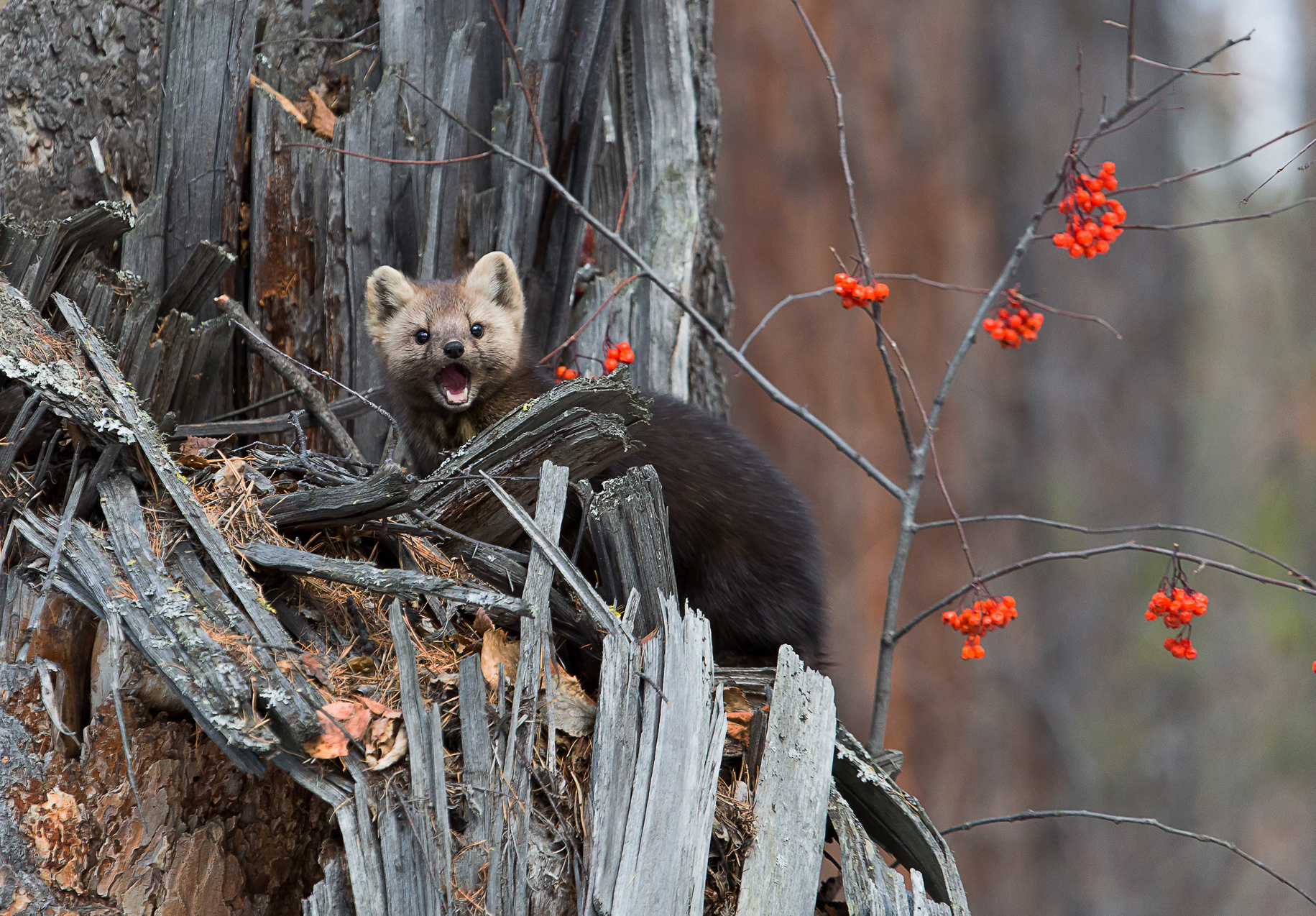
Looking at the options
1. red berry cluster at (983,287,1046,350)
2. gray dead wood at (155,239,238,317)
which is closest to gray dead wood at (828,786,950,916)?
red berry cluster at (983,287,1046,350)

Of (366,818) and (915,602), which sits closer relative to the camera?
(366,818)

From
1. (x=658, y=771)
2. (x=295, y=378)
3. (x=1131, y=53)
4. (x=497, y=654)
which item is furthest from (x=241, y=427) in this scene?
(x=1131, y=53)

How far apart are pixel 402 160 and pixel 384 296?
49 cm

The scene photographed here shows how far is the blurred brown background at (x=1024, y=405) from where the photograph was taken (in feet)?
23.9

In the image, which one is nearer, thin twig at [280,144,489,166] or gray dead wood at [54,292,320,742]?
gray dead wood at [54,292,320,742]

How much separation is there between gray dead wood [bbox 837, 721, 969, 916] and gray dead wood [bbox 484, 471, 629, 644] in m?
0.71

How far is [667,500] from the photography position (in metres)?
3.80

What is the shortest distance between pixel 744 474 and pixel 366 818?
213 centimetres

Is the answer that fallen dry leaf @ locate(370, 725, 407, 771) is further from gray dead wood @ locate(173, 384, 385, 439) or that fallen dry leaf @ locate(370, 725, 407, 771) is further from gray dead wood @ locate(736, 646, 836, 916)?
gray dead wood @ locate(173, 384, 385, 439)

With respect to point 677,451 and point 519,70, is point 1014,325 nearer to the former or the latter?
point 677,451

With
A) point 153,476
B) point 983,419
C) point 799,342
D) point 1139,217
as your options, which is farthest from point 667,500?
point 1139,217

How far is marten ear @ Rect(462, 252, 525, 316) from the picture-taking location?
3.98 metres

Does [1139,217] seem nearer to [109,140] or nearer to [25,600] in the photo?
[109,140]

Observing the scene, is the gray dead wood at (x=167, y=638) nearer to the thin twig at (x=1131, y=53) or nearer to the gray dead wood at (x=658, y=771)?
the gray dead wood at (x=658, y=771)
